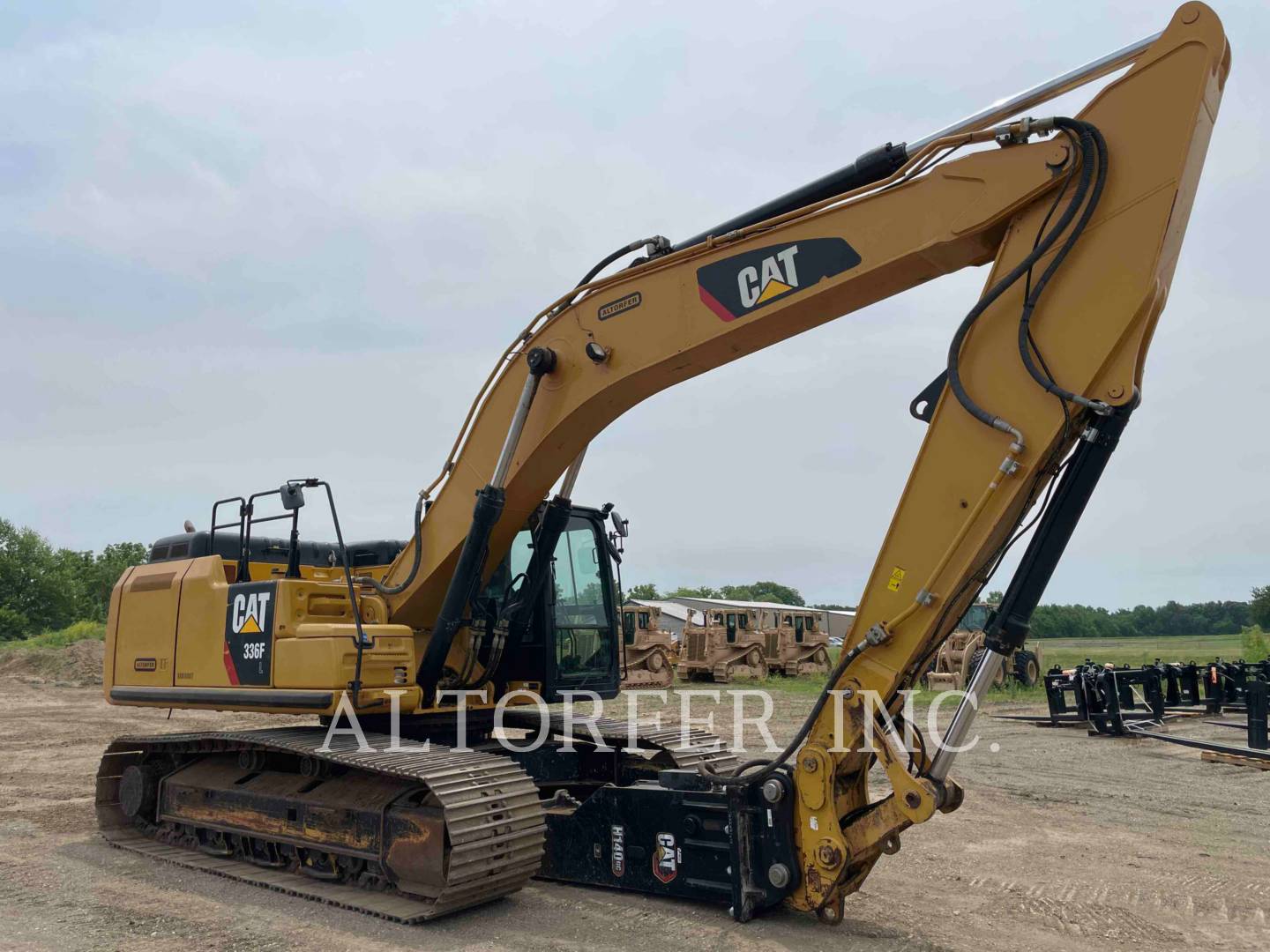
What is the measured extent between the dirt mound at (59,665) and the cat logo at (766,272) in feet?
88.1

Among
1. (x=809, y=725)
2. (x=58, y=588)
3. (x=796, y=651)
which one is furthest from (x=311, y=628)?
(x=58, y=588)

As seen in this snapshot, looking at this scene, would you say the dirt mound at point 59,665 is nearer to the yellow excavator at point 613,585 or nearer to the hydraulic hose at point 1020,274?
the yellow excavator at point 613,585

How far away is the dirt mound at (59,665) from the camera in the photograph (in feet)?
92.6

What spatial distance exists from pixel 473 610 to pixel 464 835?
6.45 ft

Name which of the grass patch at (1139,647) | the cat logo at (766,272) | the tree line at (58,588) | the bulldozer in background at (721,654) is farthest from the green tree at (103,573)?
the cat logo at (766,272)

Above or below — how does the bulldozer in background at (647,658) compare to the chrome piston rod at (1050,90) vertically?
below

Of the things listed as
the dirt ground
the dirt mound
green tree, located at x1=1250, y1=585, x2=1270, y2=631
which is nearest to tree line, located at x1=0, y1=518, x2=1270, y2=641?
green tree, located at x1=1250, y1=585, x2=1270, y2=631

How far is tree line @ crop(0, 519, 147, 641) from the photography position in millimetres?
55531

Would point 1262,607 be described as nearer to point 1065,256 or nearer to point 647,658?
point 647,658

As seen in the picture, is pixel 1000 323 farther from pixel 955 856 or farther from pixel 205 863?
pixel 205 863

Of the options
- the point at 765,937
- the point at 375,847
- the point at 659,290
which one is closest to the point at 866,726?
the point at 765,937

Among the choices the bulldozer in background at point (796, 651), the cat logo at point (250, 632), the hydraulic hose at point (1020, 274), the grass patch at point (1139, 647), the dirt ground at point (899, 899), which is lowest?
the dirt ground at point (899, 899)

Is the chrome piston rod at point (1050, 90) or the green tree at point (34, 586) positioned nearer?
the chrome piston rod at point (1050, 90)

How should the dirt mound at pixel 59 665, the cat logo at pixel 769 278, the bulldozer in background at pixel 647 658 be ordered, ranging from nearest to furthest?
the cat logo at pixel 769 278, the dirt mound at pixel 59 665, the bulldozer in background at pixel 647 658
